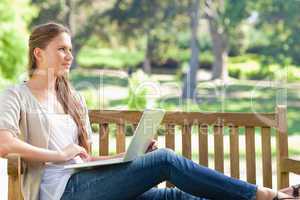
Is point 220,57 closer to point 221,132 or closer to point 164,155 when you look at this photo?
point 221,132

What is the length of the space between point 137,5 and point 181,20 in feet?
7.25

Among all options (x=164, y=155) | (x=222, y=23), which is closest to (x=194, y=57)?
(x=222, y=23)

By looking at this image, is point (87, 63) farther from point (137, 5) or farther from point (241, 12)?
point (241, 12)

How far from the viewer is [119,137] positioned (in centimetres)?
330

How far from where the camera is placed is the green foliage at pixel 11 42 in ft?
30.5

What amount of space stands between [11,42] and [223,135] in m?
6.81

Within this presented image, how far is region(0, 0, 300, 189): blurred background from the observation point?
57.8 feet

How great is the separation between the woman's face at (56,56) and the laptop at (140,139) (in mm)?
512

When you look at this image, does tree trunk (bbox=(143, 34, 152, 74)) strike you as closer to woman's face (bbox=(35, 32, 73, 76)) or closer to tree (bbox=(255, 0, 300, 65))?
tree (bbox=(255, 0, 300, 65))

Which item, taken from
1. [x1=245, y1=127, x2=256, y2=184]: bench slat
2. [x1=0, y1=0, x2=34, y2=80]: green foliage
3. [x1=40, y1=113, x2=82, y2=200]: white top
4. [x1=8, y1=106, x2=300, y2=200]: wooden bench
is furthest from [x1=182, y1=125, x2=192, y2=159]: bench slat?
[x1=0, y1=0, x2=34, y2=80]: green foliage

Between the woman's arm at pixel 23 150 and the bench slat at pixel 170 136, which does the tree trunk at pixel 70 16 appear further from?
the woman's arm at pixel 23 150

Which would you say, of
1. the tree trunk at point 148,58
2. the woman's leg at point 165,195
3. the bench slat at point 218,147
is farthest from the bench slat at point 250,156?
the tree trunk at point 148,58

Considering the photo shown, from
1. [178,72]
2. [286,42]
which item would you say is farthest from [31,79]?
[178,72]

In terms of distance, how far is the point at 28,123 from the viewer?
276cm
